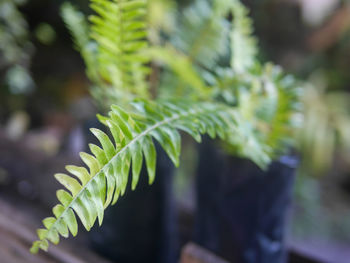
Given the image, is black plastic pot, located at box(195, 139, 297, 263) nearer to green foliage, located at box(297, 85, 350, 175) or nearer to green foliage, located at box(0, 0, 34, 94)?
green foliage, located at box(0, 0, 34, 94)

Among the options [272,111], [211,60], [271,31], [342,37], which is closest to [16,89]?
[211,60]

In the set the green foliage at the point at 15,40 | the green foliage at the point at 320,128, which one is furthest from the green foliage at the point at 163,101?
the green foliage at the point at 320,128

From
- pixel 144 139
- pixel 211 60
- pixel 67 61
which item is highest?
pixel 67 61

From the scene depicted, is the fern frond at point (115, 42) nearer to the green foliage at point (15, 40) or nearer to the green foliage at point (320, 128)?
the green foliage at point (15, 40)

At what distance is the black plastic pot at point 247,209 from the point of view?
45 centimetres

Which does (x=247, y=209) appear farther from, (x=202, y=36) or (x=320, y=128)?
(x=320, y=128)

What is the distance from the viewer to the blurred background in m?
0.76

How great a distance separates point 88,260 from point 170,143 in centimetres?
28

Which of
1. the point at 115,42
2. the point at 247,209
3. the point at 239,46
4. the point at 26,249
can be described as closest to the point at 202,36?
the point at 239,46

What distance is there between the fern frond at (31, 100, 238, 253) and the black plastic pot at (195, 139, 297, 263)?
0.14 metres

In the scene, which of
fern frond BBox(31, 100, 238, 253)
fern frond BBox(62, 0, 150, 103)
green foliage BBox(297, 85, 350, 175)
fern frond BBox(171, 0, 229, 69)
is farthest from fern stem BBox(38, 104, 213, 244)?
green foliage BBox(297, 85, 350, 175)

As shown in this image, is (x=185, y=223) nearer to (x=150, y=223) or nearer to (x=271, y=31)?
(x=150, y=223)

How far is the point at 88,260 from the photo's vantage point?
465mm

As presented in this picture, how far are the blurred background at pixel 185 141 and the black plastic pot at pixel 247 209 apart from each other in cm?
15
